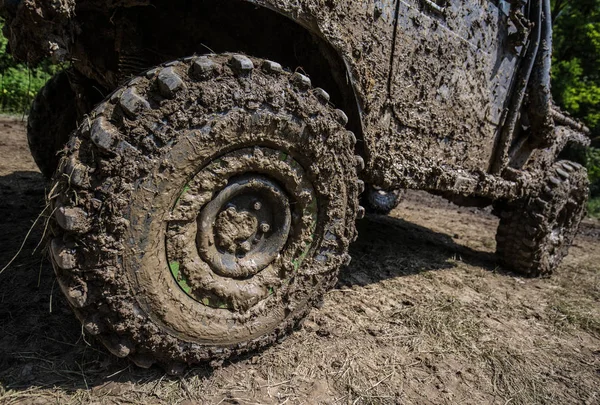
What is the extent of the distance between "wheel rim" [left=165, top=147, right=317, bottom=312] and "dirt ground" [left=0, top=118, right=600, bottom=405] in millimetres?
369

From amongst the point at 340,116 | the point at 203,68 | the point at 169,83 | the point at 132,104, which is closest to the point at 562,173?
the point at 340,116

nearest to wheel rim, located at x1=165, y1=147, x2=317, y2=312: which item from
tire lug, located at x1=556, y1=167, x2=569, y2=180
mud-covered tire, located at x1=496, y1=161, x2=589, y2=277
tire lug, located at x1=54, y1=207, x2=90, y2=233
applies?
tire lug, located at x1=54, y1=207, x2=90, y2=233

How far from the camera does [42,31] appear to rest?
1.37 metres

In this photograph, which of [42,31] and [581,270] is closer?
[42,31]

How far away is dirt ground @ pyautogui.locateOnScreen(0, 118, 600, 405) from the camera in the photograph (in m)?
1.59

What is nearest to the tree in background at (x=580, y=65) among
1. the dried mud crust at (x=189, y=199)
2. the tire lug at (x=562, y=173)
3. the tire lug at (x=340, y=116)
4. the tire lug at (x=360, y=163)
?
the tire lug at (x=562, y=173)

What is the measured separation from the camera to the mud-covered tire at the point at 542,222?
363 cm

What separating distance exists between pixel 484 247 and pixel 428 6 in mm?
3430

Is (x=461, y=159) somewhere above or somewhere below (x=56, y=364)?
above

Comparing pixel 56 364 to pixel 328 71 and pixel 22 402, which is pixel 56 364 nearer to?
pixel 22 402

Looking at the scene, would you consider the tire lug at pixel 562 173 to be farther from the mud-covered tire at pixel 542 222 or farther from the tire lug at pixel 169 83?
the tire lug at pixel 169 83

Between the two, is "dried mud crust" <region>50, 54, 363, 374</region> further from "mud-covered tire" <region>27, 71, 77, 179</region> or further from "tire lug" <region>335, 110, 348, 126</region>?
"mud-covered tire" <region>27, 71, 77, 179</region>

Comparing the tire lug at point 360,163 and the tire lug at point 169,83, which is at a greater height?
the tire lug at point 169,83

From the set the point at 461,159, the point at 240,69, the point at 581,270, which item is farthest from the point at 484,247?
the point at 240,69
